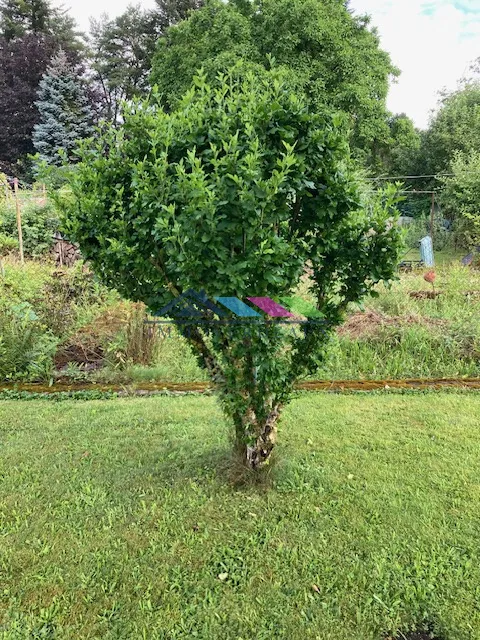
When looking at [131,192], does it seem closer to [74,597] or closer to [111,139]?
[111,139]

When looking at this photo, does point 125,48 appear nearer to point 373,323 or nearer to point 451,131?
point 451,131

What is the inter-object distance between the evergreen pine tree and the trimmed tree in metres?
22.9

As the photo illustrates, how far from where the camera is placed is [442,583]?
6.51 feet

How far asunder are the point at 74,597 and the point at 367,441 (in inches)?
82.8

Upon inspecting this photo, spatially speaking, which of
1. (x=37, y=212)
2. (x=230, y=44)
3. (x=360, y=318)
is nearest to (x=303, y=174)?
(x=360, y=318)

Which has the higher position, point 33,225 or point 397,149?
point 397,149

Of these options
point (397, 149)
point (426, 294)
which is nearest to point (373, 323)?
point (426, 294)

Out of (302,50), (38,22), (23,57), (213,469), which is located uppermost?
(38,22)

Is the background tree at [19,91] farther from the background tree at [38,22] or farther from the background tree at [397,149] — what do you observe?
the background tree at [397,149]

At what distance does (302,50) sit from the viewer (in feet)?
50.9

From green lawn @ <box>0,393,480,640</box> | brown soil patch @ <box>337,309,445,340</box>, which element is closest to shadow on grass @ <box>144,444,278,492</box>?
green lawn @ <box>0,393,480,640</box>

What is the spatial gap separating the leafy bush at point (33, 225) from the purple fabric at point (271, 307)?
29.0ft

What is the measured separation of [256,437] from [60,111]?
25.3 meters

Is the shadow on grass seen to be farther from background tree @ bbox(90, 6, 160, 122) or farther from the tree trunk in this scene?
background tree @ bbox(90, 6, 160, 122)
